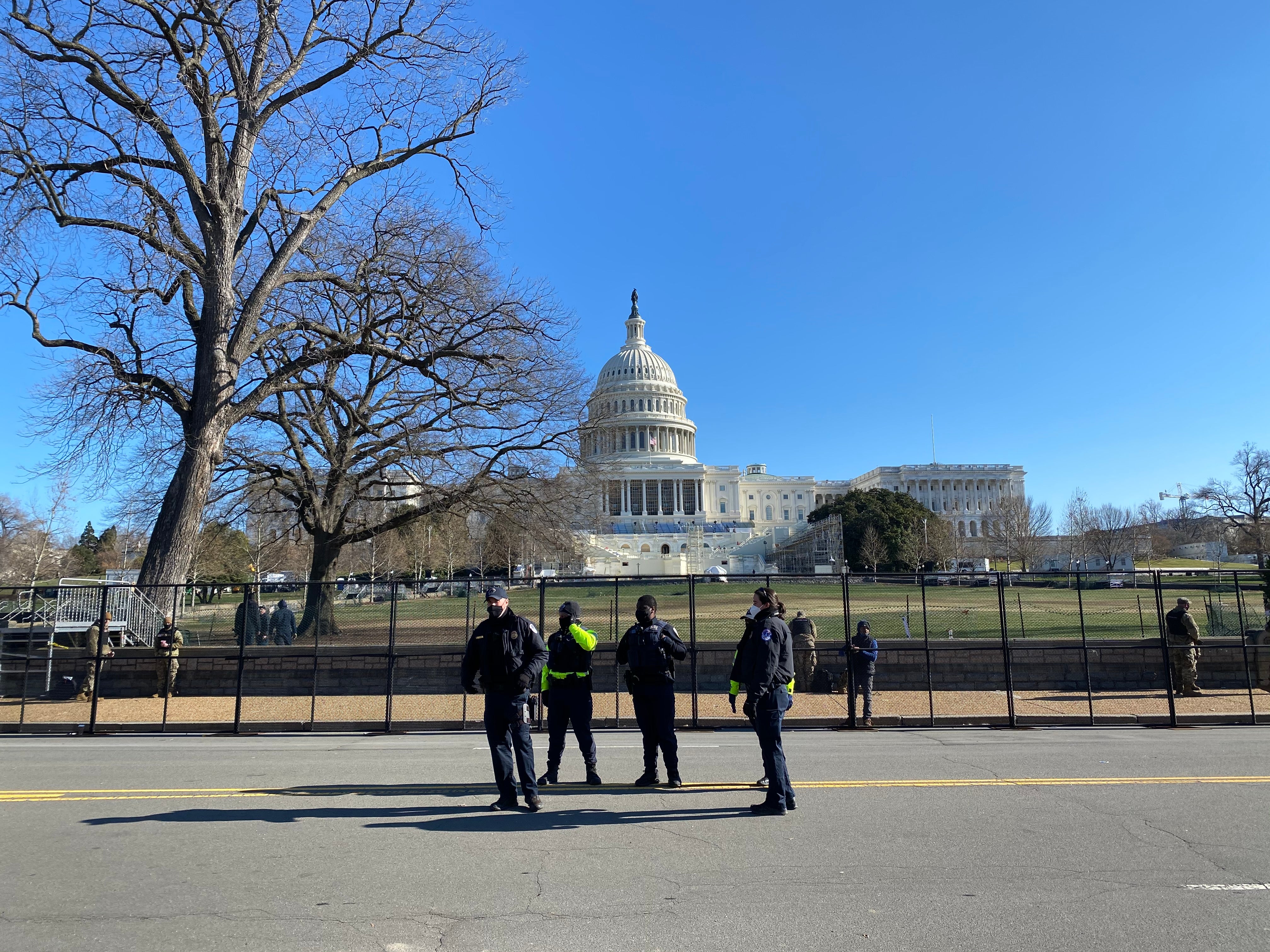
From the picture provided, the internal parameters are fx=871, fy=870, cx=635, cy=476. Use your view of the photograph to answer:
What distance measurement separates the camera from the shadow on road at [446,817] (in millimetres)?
6789

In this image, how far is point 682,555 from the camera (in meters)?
102

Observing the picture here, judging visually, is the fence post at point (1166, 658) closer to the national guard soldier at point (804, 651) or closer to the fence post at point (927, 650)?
the fence post at point (927, 650)

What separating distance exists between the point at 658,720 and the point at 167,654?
11.5 meters

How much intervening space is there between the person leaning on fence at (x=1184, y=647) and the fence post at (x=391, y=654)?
42.7 ft

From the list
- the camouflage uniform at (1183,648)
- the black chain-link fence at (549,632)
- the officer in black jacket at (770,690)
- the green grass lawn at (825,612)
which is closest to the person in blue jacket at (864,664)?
the black chain-link fence at (549,632)

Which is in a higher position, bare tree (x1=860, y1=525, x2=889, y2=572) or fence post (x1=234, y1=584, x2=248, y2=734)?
bare tree (x1=860, y1=525, x2=889, y2=572)

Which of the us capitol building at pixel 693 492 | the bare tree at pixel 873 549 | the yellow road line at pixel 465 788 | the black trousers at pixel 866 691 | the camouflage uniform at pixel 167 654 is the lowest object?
the yellow road line at pixel 465 788

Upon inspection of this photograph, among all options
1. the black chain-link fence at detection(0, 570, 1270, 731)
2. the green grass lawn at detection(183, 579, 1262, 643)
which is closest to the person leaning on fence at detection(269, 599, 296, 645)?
the black chain-link fence at detection(0, 570, 1270, 731)

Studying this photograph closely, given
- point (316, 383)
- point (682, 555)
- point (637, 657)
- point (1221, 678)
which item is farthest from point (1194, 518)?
point (637, 657)

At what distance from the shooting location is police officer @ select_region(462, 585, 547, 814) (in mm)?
7273

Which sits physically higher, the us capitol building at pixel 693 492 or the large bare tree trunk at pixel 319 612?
the us capitol building at pixel 693 492

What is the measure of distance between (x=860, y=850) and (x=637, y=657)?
2.89 metres

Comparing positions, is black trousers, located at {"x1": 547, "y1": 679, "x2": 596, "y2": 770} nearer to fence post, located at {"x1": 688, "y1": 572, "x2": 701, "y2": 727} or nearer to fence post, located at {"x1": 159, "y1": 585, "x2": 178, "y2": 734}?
fence post, located at {"x1": 688, "y1": 572, "x2": 701, "y2": 727}

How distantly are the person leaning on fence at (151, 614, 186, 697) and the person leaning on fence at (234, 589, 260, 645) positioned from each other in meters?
1.01
